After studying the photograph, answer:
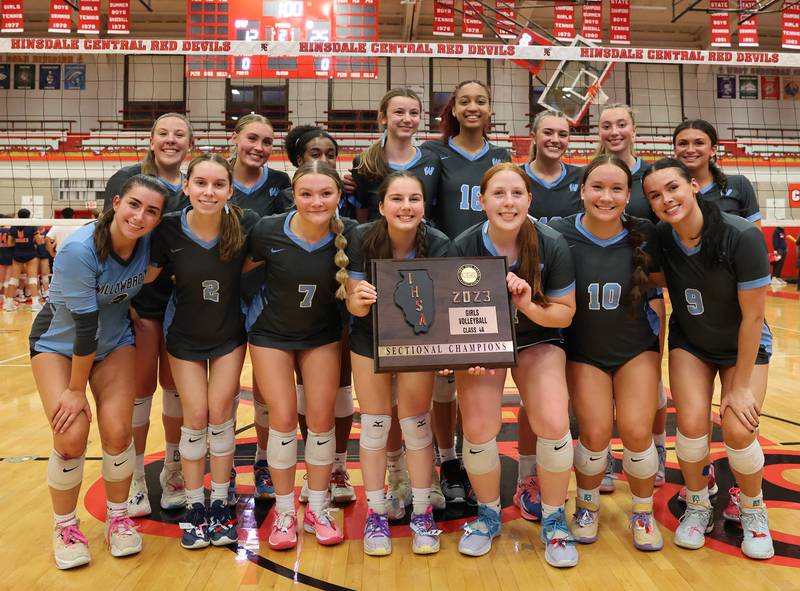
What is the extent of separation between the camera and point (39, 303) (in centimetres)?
1170

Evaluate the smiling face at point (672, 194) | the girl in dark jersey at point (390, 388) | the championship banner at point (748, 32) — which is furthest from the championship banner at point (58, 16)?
the championship banner at point (748, 32)

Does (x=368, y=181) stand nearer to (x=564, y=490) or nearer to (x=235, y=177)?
(x=235, y=177)

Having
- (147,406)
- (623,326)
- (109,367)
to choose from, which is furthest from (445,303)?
(147,406)

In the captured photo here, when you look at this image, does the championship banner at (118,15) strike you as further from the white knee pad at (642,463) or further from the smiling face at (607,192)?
the white knee pad at (642,463)

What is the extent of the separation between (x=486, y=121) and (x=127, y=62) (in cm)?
1783

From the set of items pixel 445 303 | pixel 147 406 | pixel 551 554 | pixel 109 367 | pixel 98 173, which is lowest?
pixel 551 554

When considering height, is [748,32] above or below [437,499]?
above

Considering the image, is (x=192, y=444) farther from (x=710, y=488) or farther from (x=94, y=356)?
(x=710, y=488)

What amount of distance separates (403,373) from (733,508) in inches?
63.9

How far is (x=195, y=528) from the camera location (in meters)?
2.58

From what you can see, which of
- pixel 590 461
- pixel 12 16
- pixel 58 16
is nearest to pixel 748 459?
pixel 590 461

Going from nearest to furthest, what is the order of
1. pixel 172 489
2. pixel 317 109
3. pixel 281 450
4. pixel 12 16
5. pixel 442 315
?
pixel 442 315 → pixel 281 450 → pixel 172 489 → pixel 12 16 → pixel 317 109

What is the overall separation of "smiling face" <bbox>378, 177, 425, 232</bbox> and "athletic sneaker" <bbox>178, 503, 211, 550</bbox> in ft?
4.77

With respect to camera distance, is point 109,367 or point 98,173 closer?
point 109,367
